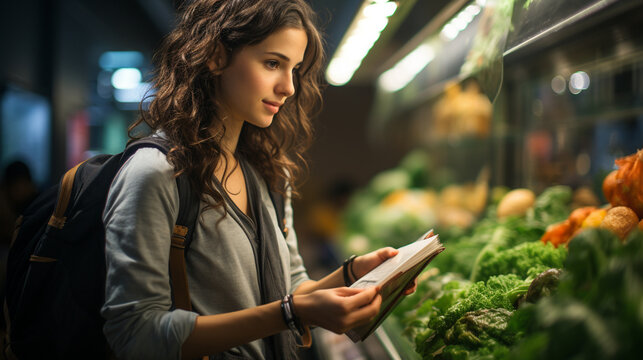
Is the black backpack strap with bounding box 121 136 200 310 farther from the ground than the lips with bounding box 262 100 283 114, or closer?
closer

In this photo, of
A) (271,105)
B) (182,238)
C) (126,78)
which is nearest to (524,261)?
(271,105)

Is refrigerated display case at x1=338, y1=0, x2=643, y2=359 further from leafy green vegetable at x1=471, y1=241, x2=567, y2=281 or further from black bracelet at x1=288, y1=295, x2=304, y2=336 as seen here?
black bracelet at x1=288, y1=295, x2=304, y2=336

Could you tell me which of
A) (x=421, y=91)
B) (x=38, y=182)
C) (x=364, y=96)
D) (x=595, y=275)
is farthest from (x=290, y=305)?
(x=364, y=96)

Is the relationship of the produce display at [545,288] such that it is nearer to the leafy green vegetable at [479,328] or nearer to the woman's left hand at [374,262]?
the leafy green vegetable at [479,328]

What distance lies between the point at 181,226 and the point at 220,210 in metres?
0.13

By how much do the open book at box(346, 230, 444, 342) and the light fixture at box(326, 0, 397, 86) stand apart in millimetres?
1333

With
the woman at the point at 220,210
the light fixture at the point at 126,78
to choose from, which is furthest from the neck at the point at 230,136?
the light fixture at the point at 126,78

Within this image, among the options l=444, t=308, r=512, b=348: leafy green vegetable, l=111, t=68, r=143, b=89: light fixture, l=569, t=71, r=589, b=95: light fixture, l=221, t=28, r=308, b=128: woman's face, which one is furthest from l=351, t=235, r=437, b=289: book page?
l=111, t=68, r=143, b=89: light fixture

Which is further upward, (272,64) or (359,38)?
(359,38)

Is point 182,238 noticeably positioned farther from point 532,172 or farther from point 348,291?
point 532,172

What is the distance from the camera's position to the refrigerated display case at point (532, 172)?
94 cm

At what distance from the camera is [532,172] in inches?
155

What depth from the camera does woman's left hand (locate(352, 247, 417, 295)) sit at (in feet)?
5.28

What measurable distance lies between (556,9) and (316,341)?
280cm
